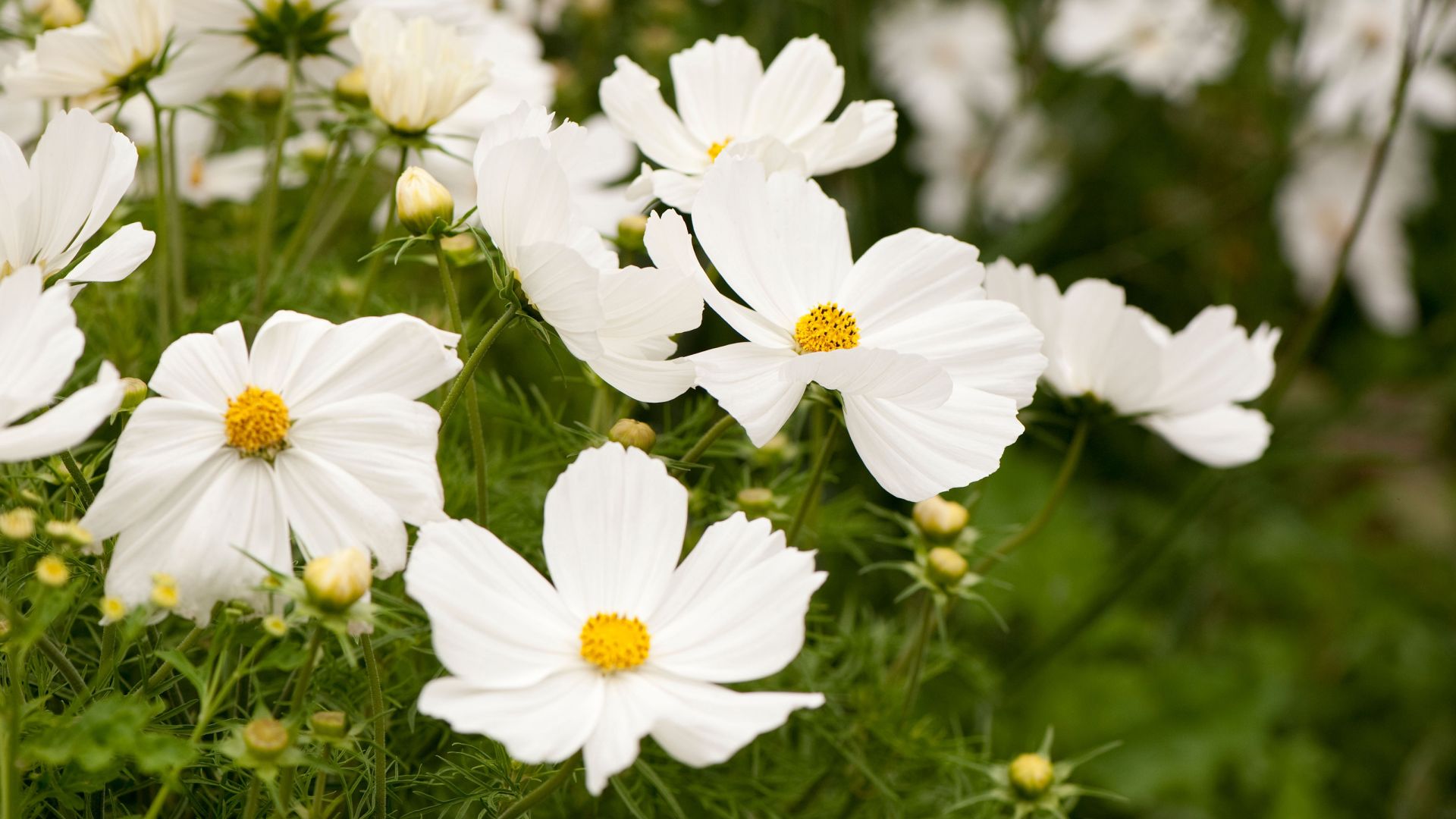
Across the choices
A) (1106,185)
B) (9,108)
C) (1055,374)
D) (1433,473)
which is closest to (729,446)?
(1055,374)

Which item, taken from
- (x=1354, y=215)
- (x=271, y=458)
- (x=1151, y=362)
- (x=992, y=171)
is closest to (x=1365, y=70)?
(x=1354, y=215)

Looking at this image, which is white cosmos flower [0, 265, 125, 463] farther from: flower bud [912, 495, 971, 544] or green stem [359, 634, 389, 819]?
flower bud [912, 495, 971, 544]

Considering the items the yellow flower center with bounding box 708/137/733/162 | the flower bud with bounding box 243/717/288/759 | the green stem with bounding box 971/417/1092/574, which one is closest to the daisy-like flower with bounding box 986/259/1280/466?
the green stem with bounding box 971/417/1092/574

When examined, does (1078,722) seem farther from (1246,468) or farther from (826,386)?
(826,386)

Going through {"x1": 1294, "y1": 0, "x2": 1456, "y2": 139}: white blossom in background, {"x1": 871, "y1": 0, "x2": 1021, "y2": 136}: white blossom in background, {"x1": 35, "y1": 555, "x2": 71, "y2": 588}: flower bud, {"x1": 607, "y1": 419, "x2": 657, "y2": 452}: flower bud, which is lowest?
{"x1": 871, "y1": 0, "x2": 1021, "y2": 136}: white blossom in background

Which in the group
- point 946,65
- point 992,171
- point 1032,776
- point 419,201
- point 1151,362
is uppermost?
point 419,201

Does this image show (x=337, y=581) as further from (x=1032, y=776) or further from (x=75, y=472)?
(x=1032, y=776)
